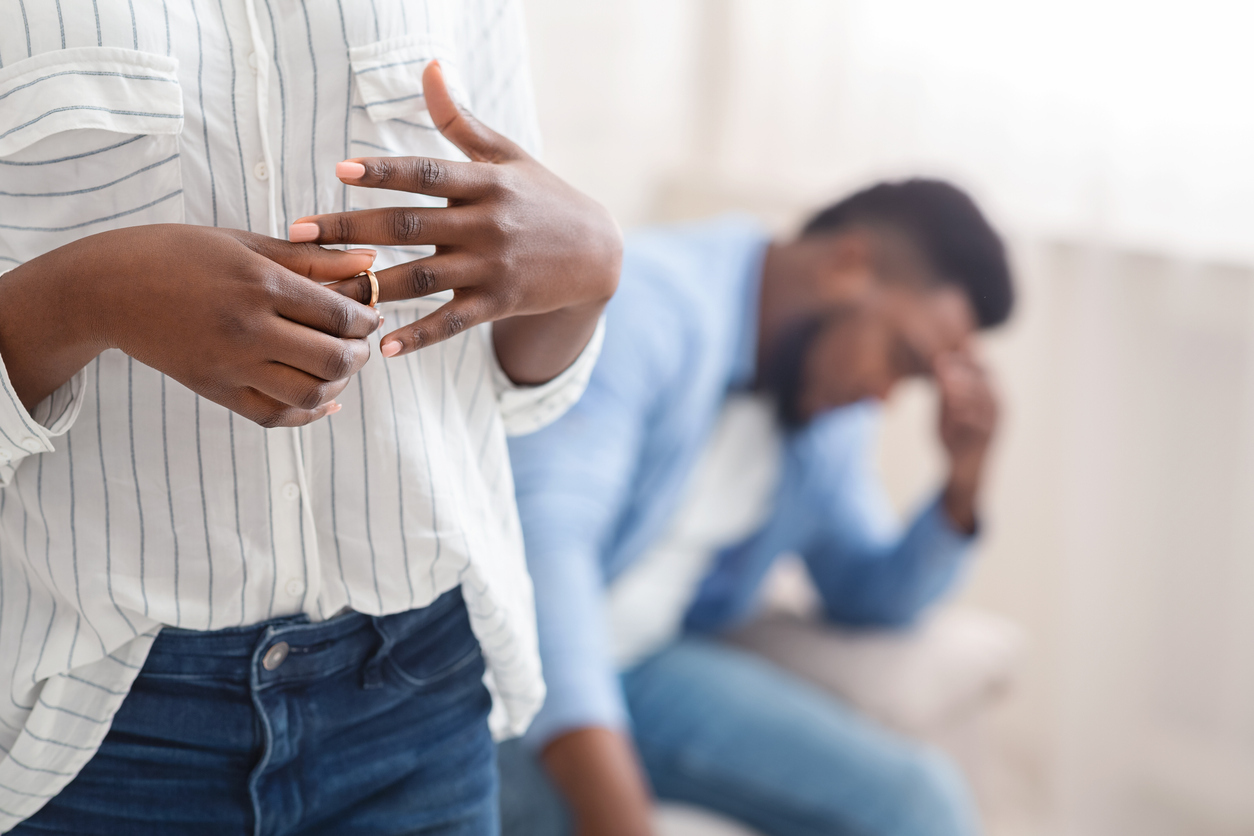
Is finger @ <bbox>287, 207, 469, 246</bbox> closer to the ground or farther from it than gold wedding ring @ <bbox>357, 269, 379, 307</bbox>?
farther from it

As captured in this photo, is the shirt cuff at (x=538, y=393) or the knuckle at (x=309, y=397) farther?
the shirt cuff at (x=538, y=393)

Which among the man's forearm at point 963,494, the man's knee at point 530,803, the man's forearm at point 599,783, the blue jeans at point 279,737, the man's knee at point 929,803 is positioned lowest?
the man's knee at point 929,803

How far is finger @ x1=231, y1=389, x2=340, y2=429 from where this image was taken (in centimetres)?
43

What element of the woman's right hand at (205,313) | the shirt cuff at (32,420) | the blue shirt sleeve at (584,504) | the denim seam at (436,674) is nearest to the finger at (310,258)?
the woman's right hand at (205,313)

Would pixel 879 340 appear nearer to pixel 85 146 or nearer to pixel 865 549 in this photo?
pixel 865 549

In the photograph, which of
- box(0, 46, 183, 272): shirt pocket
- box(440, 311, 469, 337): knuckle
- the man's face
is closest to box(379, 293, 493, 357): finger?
box(440, 311, 469, 337): knuckle

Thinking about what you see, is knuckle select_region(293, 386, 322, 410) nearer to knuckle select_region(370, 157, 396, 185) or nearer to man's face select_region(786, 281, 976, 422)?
knuckle select_region(370, 157, 396, 185)

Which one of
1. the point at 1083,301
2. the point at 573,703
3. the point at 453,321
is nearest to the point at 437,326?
the point at 453,321

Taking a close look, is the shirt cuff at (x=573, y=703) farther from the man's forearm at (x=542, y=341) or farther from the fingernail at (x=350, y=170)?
the fingernail at (x=350, y=170)

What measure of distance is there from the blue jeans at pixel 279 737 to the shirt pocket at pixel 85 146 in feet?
0.69

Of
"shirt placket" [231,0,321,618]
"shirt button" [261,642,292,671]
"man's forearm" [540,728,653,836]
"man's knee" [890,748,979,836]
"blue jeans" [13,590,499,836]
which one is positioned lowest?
"man's knee" [890,748,979,836]

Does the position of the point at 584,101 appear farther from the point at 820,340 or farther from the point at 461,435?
the point at 461,435

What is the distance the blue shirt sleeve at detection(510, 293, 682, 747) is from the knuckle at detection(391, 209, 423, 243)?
0.65 metres

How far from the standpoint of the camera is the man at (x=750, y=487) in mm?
1119
